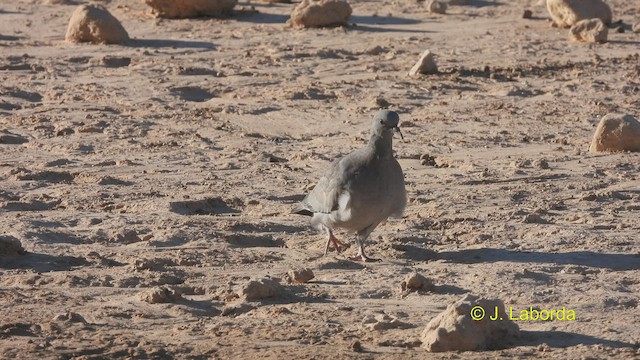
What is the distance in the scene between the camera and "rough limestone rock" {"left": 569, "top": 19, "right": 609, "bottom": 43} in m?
15.3

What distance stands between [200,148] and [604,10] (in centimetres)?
637

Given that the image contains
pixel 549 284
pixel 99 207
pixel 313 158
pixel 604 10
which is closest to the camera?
pixel 549 284

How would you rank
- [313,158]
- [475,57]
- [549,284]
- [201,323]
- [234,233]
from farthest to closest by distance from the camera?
[475,57] → [313,158] → [234,233] → [549,284] → [201,323]

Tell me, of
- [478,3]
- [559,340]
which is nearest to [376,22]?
[478,3]

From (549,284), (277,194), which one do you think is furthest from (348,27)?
(549,284)

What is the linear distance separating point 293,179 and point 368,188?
2.20 m

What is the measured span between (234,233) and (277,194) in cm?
111

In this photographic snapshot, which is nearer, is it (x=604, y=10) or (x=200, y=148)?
(x=200, y=148)

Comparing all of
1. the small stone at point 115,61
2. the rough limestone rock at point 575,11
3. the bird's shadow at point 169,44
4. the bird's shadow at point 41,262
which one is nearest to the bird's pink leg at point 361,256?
the bird's shadow at point 41,262

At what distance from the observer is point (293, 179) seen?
10.6 m

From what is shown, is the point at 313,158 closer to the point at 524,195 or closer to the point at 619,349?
the point at 524,195

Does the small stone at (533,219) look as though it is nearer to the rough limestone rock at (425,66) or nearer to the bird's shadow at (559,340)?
the bird's shadow at (559,340)

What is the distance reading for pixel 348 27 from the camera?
16.2 m

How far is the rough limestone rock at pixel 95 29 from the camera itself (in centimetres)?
1529
